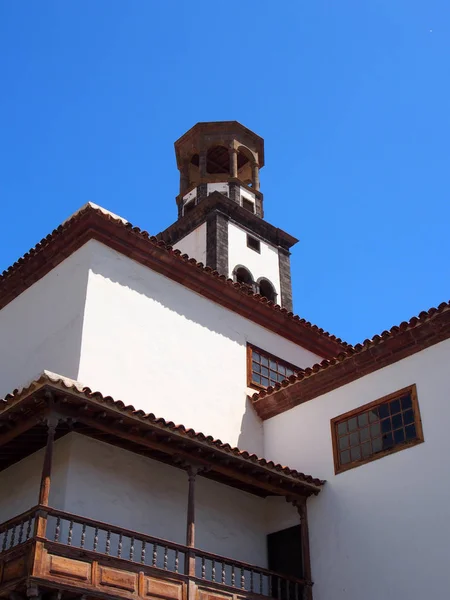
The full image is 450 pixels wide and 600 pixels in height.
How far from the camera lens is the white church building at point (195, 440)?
11727mm

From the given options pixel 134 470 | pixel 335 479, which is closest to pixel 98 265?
pixel 134 470

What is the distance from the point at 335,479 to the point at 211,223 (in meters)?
10.1

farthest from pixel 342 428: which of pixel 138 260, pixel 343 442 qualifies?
pixel 138 260

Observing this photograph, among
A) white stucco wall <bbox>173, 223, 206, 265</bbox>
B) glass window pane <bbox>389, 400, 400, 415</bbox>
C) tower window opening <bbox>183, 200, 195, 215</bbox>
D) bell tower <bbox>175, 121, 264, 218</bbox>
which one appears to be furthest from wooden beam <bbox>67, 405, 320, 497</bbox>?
tower window opening <bbox>183, 200, 195, 215</bbox>

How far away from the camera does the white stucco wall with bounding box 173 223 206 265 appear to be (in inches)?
891

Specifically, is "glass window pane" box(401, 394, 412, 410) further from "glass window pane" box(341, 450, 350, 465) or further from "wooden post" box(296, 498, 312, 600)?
"wooden post" box(296, 498, 312, 600)

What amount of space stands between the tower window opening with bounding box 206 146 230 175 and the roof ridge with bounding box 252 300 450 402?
11370mm

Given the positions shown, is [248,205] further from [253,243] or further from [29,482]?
[29,482]

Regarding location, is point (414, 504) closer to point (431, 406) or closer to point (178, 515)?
point (431, 406)

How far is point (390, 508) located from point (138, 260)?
642cm

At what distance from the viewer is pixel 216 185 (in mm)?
24734

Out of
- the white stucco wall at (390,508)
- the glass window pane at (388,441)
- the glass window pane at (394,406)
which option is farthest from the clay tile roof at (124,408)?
the glass window pane at (394,406)

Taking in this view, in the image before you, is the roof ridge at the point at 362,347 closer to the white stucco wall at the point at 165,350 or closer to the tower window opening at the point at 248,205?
the white stucco wall at the point at 165,350

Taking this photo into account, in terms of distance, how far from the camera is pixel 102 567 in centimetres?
1098
